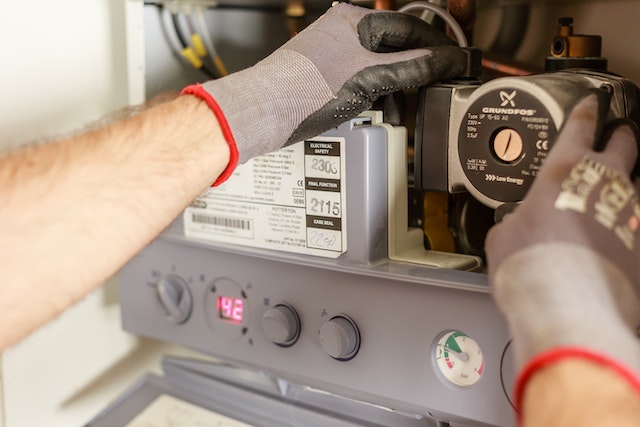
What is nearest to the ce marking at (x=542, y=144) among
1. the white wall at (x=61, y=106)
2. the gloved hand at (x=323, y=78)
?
the gloved hand at (x=323, y=78)

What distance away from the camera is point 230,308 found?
817 millimetres

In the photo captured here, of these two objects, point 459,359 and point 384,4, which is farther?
point 384,4

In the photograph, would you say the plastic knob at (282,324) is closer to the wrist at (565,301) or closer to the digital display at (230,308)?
the digital display at (230,308)

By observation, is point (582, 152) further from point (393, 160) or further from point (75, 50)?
point (75, 50)

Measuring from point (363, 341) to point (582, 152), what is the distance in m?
0.32

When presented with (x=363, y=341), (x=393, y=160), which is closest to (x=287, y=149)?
(x=393, y=160)

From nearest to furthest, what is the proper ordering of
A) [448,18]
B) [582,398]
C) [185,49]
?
[582,398] < [448,18] < [185,49]

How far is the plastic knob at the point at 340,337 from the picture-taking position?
2.30 ft

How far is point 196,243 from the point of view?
2.68ft

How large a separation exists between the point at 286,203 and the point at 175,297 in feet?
0.73

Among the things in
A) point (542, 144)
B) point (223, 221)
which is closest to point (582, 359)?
point (542, 144)

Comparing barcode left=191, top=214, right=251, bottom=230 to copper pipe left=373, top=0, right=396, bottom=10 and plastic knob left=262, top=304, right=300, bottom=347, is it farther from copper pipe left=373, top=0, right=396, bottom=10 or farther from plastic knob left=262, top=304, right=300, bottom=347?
copper pipe left=373, top=0, right=396, bottom=10

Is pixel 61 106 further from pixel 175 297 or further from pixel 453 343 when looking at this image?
pixel 453 343

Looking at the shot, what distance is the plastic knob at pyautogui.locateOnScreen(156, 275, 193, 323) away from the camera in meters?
0.85
